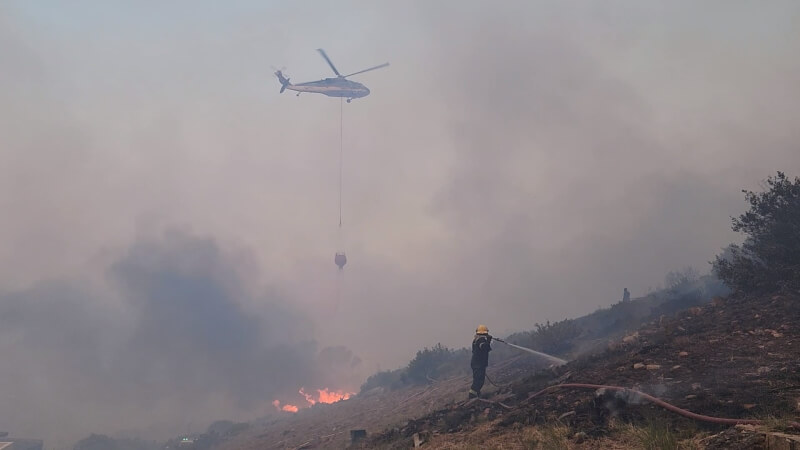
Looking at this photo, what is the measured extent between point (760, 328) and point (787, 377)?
488cm

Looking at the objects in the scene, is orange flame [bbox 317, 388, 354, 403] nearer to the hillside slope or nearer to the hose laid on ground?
the hillside slope

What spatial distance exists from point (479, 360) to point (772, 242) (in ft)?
40.8

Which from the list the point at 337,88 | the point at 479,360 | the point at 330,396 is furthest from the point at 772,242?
the point at 330,396

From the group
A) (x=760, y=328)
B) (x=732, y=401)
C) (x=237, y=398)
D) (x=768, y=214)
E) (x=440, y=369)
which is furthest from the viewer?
(x=237, y=398)

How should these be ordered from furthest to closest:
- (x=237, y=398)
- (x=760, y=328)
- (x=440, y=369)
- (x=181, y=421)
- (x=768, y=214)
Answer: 1. (x=237, y=398)
2. (x=181, y=421)
3. (x=440, y=369)
4. (x=768, y=214)
5. (x=760, y=328)

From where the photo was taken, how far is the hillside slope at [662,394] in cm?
693

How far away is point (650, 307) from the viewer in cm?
2659

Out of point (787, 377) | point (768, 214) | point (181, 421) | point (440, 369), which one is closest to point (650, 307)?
point (768, 214)

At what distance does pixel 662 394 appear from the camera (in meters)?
8.35

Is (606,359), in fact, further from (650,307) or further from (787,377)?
(650,307)

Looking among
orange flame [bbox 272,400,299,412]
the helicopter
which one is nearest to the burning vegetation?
orange flame [bbox 272,400,299,412]

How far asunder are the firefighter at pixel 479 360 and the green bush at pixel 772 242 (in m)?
9.99

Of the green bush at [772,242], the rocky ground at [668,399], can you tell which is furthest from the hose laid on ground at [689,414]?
the green bush at [772,242]

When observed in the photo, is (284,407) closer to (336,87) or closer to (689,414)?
(336,87)
